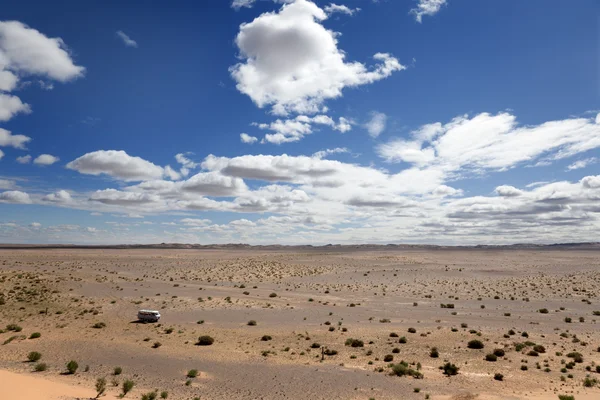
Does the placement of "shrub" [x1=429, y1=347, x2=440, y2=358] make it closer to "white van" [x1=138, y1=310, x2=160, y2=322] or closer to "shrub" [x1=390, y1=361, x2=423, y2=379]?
"shrub" [x1=390, y1=361, x2=423, y2=379]

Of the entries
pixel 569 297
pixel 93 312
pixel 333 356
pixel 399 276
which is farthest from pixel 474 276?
pixel 93 312

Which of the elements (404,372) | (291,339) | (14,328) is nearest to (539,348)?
(404,372)

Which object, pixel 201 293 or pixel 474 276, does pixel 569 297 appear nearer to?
pixel 474 276

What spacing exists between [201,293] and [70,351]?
28525 millimetres

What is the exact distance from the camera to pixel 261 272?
3440 inches

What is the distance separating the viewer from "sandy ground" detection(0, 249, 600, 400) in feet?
70.5

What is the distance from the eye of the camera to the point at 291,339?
32.4 m

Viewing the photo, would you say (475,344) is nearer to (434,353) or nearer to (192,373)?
(434,353)

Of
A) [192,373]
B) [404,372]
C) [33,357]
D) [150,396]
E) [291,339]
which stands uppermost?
[150,396]

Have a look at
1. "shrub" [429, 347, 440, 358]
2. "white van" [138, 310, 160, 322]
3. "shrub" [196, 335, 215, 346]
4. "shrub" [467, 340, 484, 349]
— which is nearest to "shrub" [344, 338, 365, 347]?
"shrub" [429, 347, 440, 358]

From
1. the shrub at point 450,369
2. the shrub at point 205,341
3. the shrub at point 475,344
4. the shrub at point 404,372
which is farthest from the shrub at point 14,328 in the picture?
the shrub at point 475,344

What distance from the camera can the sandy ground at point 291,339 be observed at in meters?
21.5

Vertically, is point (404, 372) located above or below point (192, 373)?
below

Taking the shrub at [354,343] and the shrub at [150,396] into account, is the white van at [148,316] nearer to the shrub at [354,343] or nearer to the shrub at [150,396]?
the shrub at [354,343]
